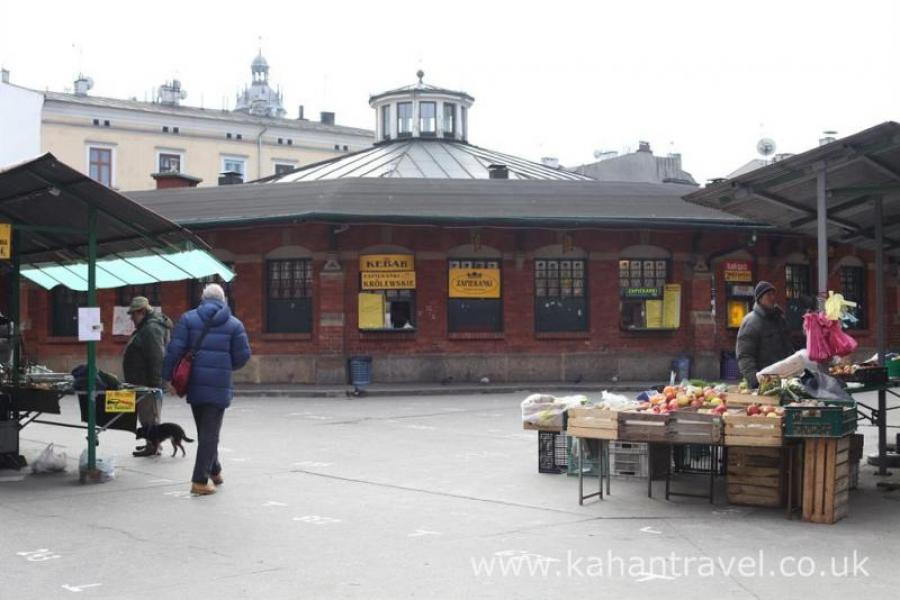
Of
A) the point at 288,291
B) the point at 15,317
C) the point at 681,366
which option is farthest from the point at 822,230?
the point at 288,291

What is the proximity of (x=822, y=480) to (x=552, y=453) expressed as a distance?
3.45 meters

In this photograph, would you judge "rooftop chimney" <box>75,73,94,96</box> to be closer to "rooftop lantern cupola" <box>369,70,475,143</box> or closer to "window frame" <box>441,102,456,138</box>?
"rooftop lantern cupola" <box>369,70,475,143</box>

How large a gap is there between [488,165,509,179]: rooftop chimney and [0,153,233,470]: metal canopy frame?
1883 cm

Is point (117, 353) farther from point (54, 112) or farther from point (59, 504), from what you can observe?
point (54, 112)

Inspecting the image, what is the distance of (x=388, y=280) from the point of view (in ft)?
83.1

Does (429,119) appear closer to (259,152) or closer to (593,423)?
(593,423)

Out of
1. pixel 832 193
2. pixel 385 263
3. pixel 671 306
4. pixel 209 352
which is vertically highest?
pixel 385 263

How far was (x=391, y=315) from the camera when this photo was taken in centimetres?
2562

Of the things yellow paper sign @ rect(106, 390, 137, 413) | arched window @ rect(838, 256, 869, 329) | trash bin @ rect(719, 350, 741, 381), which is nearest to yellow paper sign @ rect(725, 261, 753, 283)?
trash bin @ rect(719, 350, 741, 381)

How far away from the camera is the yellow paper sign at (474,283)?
25.7 m

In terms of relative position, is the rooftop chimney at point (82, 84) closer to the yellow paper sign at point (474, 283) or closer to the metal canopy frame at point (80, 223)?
the yellow paper sign at point (474, 283)

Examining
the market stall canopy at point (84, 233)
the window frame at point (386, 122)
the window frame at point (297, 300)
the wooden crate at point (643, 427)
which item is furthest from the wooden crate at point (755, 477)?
the window frame at point (386, 122)

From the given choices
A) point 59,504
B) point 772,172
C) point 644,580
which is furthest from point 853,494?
point 59,504

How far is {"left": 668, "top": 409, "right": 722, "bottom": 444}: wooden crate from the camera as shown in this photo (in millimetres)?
9125
